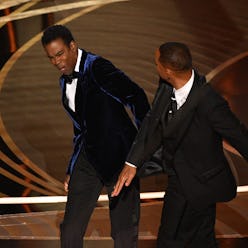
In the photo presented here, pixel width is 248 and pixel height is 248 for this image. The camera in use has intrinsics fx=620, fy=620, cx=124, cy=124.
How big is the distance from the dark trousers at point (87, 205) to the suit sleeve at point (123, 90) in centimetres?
34

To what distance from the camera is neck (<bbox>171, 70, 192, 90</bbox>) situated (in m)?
2.42

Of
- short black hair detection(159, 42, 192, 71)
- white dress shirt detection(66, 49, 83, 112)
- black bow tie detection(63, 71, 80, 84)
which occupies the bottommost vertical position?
white dress shirt detection(66, 49, 83, 112)

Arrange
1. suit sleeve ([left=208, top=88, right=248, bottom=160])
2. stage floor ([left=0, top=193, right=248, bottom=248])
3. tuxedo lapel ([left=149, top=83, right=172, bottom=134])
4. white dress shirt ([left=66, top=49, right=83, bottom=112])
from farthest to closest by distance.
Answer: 1. stage floor ([left=0, top=193, right=248, bottom=248])
2. white dress shirt ([left=66, top=49, right=83, bottom=112])
3. tuxedo lapel ([left=149, top=83, right=172, bottom=134])
4. suit sleeve ([left=208, top=88, right=248, bottom=160])

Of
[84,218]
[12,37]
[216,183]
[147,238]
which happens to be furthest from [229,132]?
[12,37]

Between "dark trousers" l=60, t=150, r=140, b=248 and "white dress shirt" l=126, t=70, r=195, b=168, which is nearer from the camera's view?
"white dress shirt" l=126, t=70, r=195, b=168

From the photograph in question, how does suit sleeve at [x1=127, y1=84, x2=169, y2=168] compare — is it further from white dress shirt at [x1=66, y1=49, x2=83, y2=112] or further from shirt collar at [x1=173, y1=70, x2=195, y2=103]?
white dress shirt at [x1=66, y1=49, x2=83, y2=112]

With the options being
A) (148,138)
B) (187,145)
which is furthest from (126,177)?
(187,145)

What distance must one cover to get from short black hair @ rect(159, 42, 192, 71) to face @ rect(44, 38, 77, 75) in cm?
47

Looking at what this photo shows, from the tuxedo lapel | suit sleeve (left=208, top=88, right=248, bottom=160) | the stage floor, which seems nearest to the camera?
suit sleeve (left=208, top=88, right=248, bottom=160)

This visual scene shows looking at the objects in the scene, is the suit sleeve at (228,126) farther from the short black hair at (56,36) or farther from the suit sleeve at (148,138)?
the short black hair at (56,36)

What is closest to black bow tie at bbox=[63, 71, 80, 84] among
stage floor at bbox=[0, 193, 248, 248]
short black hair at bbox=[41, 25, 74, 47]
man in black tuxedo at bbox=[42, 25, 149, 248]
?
man in black tuxedo at bbox=[42, 25, 149, 248]

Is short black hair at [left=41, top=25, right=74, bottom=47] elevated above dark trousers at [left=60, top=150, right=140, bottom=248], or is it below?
above

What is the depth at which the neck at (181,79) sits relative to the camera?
7.94 feet

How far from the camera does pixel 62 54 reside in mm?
2664
